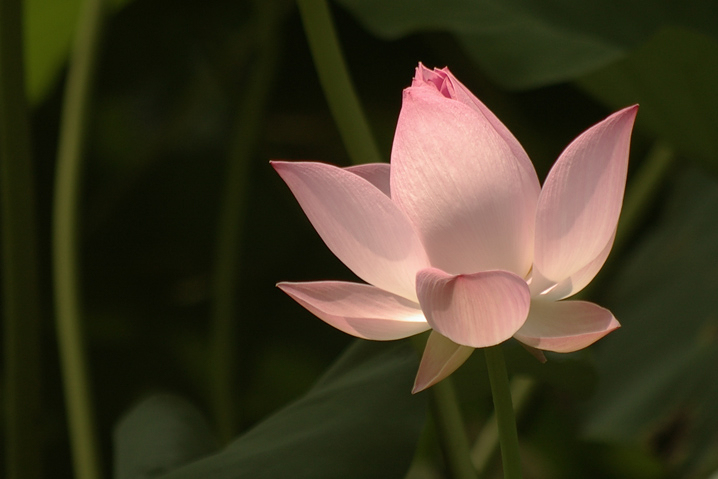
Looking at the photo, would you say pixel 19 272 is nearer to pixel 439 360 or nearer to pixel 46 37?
pixel 439 360

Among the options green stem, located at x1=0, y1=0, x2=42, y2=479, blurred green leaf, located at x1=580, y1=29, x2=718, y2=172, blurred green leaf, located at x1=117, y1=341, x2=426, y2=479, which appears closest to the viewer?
blurred green leaf, located at x1=117, y1=341, x2=426, y2=479

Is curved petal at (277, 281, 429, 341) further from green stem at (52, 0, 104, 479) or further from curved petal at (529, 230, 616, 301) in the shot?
green stem at (52, 0, 104, 479)

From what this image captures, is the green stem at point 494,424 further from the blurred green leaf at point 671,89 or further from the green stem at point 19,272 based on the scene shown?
the green stem at point 19,272

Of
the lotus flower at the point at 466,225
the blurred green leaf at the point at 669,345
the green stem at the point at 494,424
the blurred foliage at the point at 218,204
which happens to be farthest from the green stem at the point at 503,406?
the blurred foliage at the point at 218,204

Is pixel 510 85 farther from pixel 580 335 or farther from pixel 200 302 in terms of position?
pixel 200 302

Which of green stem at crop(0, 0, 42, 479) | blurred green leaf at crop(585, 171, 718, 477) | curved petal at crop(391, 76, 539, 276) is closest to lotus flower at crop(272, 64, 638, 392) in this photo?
curved petal at crop(391, 76, 539, 276)

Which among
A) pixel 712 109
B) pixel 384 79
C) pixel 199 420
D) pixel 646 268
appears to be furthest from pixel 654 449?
pixel 384 79
